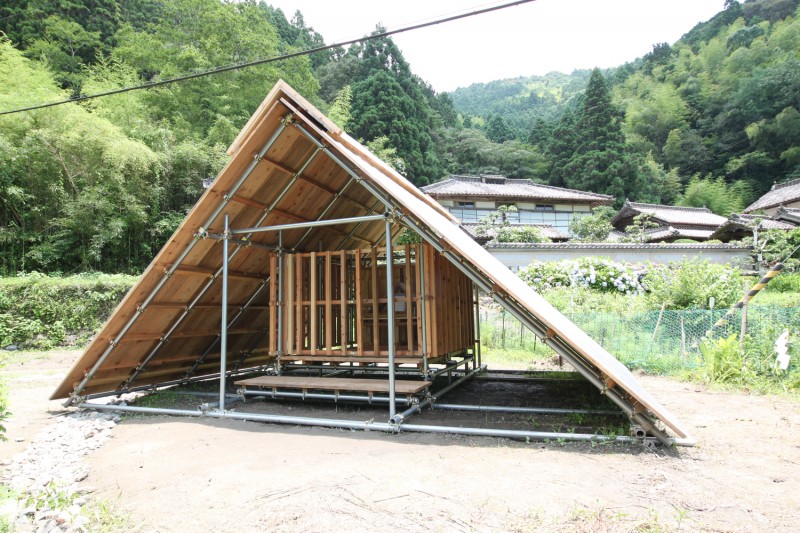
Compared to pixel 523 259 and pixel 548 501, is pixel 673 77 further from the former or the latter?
pixel 548 501

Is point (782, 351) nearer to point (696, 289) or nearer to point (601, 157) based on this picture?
point (696, 289)

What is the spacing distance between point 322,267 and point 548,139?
1819 inches

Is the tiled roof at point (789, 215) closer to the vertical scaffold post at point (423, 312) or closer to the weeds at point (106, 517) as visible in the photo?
the vertical scaffold post at point (423, 312)

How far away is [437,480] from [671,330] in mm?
7712

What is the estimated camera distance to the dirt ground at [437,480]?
3131 mm

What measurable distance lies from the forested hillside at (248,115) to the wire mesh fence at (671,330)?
16.4 meters

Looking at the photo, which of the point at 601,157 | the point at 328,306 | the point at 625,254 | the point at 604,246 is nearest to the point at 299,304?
the point at 328,306

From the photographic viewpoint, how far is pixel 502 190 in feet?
117

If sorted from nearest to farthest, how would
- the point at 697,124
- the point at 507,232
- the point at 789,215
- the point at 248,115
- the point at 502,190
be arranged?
the point at 248,115 < the point at 507,232 < the point at 789,215 < the point at 502,190 < the point at 697,124

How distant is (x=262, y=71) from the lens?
26578 millimetres

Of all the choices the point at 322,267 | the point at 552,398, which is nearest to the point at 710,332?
the point at 552,398

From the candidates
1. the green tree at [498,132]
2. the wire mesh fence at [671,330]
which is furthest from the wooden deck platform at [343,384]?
the green tree at [498,132]

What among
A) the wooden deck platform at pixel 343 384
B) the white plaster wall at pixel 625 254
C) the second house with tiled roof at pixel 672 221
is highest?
the second house with tiled roof at pixel 672 221

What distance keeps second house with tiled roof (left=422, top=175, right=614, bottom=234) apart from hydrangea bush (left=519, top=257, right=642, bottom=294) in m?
16.6
